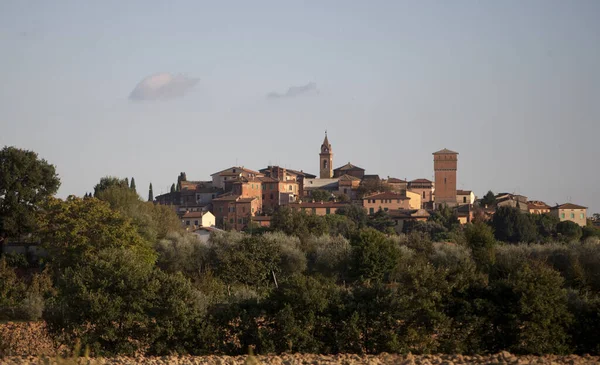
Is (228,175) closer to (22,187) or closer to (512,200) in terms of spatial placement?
(512,200)

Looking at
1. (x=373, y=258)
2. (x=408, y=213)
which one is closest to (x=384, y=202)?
(x=408, y=213)

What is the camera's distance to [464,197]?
91.2 m

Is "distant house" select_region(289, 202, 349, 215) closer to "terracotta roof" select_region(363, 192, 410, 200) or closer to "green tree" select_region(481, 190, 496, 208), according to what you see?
"terracotta roof" select_region(363, 192, 410, 200)

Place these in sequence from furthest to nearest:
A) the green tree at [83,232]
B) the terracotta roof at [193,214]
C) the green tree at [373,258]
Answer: the terracotta roof at [193,214]
the green tree at [373,258]
the green tree at [83,232]

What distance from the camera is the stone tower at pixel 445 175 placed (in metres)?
91.0

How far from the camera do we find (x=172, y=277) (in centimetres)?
2362

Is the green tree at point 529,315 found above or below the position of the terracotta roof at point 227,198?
below

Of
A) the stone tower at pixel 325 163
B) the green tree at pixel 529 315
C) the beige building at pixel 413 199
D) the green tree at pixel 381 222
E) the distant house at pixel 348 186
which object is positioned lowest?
the green tree at pixel 529 315

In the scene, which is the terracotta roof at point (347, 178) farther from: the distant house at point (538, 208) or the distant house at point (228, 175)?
the distant house at point (538, 208)

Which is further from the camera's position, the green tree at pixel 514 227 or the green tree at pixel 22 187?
the green tree at pixel 514 227

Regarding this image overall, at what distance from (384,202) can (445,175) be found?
44.0 feet

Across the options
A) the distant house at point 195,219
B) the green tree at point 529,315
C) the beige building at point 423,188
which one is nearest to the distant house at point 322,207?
the distant house at point 195,219

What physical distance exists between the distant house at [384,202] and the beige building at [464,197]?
33.1 ft

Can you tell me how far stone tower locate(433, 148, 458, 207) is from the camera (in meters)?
91.0
